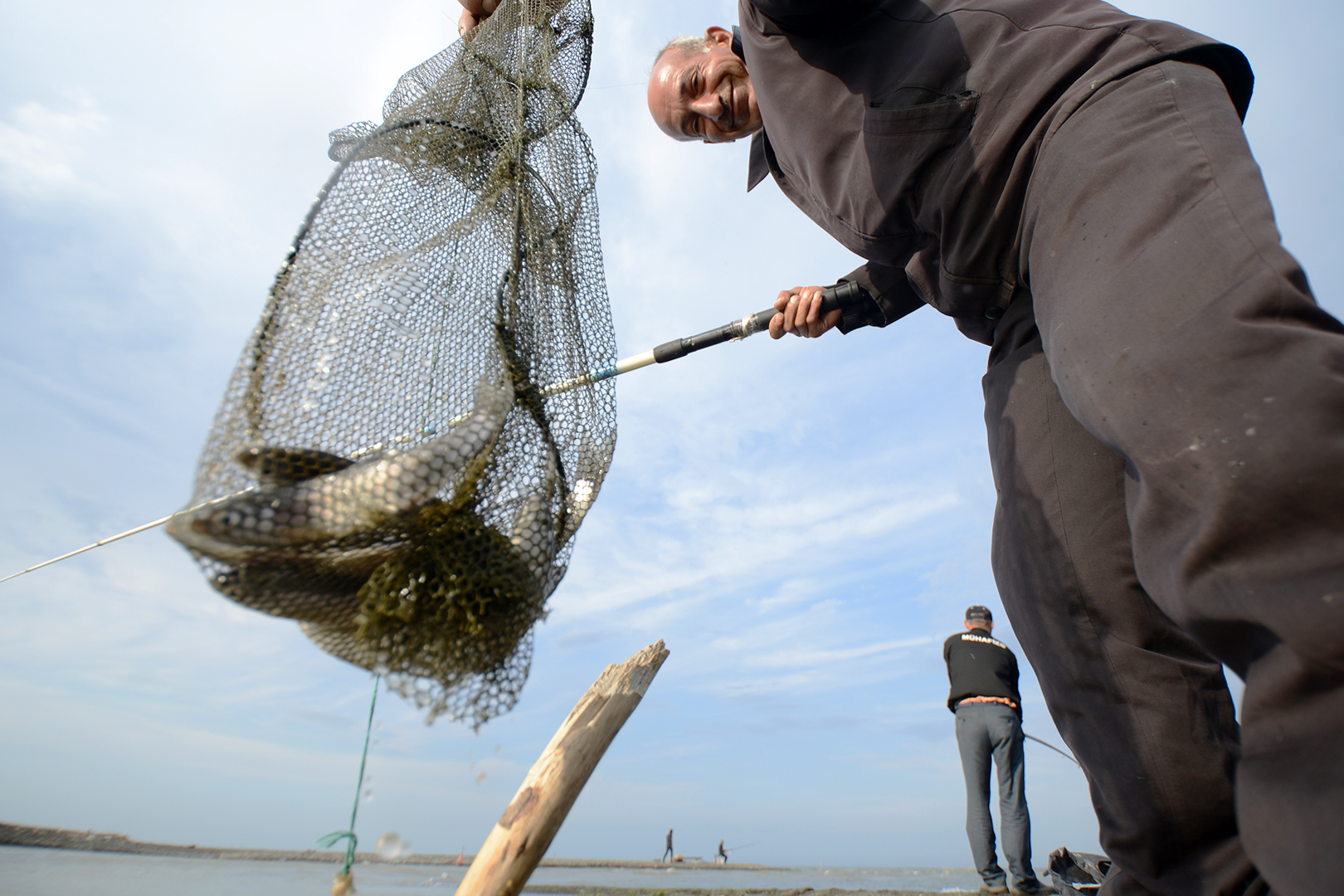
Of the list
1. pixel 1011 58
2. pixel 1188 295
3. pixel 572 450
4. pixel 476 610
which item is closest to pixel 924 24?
pixel 1011 58

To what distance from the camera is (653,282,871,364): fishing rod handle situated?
7.43 feet

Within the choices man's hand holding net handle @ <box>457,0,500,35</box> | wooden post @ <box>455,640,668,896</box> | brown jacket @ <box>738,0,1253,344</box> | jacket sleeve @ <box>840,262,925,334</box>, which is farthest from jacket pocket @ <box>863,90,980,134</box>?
wooden post @ <box>455,640,668,896</box>

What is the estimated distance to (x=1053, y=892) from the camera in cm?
531

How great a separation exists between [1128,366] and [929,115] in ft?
2.35

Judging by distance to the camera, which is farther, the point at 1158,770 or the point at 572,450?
the point at 572,450

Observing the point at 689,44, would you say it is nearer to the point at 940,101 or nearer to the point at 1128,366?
the point at 940,101

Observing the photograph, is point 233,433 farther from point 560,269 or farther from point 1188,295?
point 1188,295

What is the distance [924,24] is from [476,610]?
1504 mm

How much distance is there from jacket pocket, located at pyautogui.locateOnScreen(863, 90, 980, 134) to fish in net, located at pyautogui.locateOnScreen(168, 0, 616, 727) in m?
0.85

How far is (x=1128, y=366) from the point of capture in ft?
3.01

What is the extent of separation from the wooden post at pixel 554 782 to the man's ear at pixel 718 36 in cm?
245

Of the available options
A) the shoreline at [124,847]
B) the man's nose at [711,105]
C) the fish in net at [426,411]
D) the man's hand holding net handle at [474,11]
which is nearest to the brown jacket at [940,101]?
the man's nose at [711,105]

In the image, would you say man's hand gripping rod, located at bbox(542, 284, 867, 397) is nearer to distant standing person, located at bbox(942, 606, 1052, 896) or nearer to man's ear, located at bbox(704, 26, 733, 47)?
man's ear, located at bbox(704, 26, 733, 47)

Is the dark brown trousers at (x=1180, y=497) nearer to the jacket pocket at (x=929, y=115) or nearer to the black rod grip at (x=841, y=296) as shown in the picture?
the jacket pocket at (x=929, y=115)
